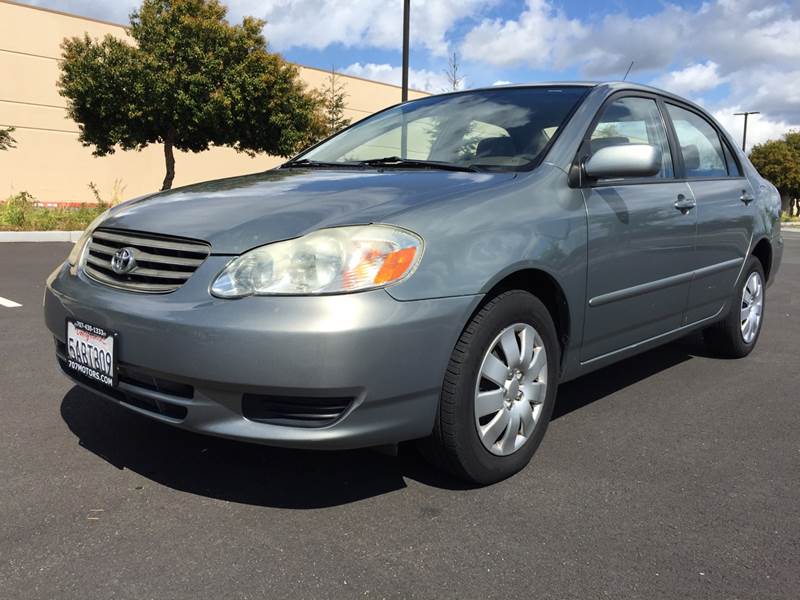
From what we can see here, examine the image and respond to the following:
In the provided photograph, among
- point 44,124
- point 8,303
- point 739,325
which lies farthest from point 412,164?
point 44,124

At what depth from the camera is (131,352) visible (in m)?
2.28

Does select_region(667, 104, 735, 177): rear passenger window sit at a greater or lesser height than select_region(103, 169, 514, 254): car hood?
greater

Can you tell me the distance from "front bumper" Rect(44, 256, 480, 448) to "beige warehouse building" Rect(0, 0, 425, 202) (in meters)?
22.9

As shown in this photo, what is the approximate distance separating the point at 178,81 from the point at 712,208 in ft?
56.2

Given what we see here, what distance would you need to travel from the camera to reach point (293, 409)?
2203mm

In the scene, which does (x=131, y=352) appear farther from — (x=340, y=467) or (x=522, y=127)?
(x=522, y=127)

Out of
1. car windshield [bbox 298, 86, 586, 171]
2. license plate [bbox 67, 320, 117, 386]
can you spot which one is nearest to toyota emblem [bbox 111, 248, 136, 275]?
license plate [bbox 67, 320, 117, 386]

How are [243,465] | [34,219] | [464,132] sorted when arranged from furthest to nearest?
[34,219], [464,132], [243,465]

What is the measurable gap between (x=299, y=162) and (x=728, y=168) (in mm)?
2618

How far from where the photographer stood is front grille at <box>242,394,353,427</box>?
2189 millimetres

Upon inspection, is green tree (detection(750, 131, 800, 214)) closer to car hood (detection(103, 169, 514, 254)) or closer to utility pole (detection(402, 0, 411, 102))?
utility pole (detection(402, 0, 411, 102))

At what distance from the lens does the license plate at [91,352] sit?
238 cm

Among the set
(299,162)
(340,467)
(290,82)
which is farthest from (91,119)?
(340,467)

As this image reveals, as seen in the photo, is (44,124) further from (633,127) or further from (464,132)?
(633,127)
